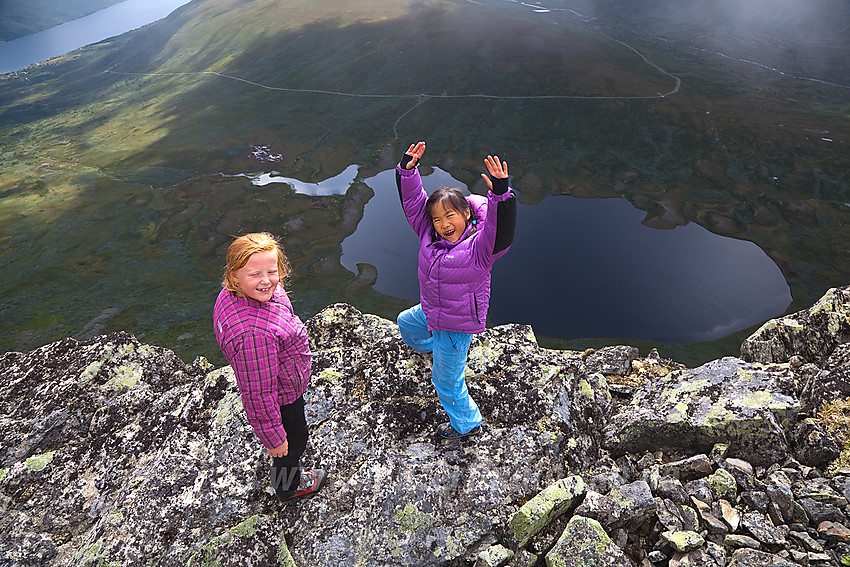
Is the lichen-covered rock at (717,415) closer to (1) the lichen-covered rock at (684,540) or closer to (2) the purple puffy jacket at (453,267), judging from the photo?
(1) the lichen-covered rock at (684,540)

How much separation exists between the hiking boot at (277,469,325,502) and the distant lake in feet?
191

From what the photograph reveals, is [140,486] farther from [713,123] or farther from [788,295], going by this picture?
[713,123]

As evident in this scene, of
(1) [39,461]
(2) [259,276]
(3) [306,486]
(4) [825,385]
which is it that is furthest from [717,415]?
(1) [39,461]

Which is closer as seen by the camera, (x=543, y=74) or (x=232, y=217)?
(x=232, y=217)

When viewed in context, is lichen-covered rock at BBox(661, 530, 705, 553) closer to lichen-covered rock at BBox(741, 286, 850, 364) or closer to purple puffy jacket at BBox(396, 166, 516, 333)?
purple puffy jacket at BBox(396, 166, 516, 333)

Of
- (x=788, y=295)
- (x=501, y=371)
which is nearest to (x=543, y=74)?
(x=788, y=295)

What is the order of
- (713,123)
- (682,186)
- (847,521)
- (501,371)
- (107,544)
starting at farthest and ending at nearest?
(713,123) < (682,186) < (501,371) < (107,544) < (847,521)

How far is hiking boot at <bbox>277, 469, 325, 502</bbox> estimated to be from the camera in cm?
696

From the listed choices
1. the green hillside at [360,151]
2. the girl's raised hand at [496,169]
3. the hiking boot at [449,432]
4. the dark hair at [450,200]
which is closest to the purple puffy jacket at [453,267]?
the dark hair at [450,200]

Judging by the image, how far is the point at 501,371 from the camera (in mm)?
9266

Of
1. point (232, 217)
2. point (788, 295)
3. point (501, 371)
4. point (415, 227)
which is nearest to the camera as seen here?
point (415, 227)

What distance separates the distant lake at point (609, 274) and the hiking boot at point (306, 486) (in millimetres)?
58218

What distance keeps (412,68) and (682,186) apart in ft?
324

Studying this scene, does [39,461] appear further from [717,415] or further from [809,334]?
[809,334]
